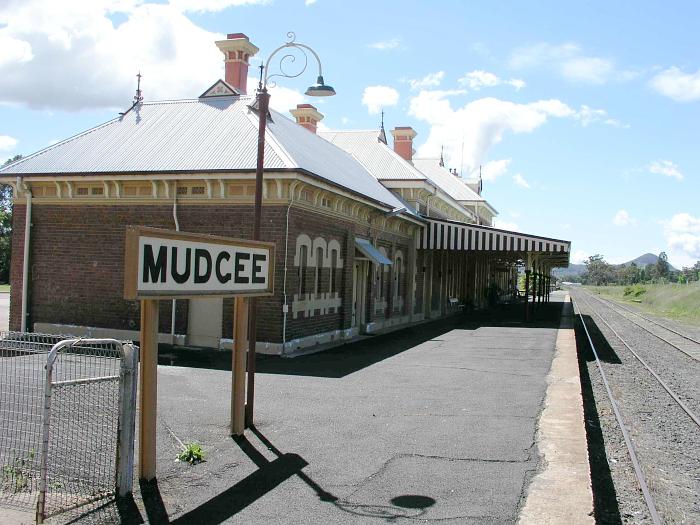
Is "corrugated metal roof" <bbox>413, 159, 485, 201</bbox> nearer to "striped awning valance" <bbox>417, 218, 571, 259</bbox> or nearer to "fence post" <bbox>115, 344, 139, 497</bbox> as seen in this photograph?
"striped awning valance" <bbox>417, 218, 571, 259</bbox>

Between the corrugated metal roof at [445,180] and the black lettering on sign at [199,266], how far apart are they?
3734cm

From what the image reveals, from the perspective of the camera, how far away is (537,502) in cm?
537

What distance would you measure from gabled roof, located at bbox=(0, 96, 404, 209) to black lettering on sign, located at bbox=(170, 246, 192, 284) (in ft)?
25.5

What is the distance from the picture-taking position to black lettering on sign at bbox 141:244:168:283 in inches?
212

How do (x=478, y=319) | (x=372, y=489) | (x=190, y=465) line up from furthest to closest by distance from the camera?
(x=478, y=319), (x=190, y=465), (x=372, y=489)

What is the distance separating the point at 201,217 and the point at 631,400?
30.2 feet

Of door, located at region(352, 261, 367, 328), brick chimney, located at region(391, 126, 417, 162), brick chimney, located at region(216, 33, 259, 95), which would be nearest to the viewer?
door, located at region(352, 261, 367, 328)

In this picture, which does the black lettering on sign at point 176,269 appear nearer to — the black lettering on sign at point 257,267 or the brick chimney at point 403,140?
the black lettering on sign at point 257,267

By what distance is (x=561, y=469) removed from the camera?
6199 millimetres

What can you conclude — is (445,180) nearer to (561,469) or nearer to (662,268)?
(561,469)

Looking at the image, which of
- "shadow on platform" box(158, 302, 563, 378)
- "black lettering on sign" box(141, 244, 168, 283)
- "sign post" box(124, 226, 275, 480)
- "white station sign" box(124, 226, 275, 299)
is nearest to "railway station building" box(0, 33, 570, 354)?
"shadow on platform" box(158, 302, 563, 378)

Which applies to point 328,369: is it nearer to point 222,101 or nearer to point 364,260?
point 364,260

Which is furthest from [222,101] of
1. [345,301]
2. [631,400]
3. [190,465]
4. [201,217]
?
[190,465]

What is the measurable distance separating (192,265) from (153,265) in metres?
0.54
